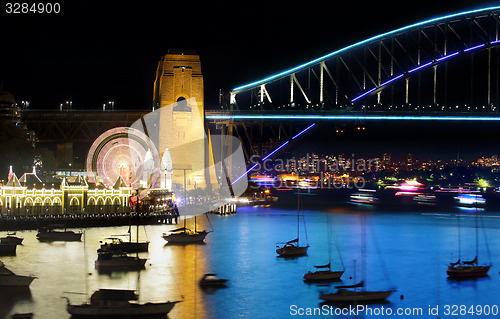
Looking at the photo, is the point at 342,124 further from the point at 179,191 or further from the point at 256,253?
the point at 256,253

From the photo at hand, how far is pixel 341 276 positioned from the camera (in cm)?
2981

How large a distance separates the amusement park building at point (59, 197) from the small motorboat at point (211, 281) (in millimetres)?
19663

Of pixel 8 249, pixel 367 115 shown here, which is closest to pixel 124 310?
pixel 8 249

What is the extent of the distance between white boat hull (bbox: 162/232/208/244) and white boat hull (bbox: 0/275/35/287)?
12799 millimetres

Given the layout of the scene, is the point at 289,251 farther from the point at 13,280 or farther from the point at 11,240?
the point at 13,280

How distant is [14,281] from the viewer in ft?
87.5

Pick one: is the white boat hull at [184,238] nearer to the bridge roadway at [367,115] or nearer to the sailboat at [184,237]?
the sailboat at [184,237]

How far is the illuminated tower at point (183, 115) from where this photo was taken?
196 ft

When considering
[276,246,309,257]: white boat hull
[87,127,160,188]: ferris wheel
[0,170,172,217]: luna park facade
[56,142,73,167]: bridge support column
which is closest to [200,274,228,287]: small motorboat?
[276,246,309,257]: white boat hull

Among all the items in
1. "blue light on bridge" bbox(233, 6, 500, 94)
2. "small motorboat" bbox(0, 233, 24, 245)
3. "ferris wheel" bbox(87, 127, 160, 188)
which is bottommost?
"small motorboat" bbox(0, 233, 24, 245)

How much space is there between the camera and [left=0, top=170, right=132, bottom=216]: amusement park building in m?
45.1

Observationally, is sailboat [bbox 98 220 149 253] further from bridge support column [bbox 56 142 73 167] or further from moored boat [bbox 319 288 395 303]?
bridge support column [bbox 56 142 73 167]

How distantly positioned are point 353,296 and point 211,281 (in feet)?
19.0

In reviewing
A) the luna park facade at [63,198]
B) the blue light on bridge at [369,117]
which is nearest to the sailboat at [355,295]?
the luna park facade at [63,198]
